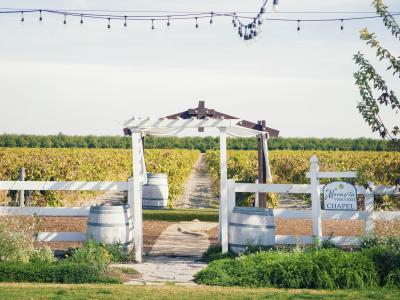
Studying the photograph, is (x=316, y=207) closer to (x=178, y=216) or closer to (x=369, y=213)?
(x=369, y=213)

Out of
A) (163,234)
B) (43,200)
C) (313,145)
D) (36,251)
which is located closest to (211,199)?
(43,200)

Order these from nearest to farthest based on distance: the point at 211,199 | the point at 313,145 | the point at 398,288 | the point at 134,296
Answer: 1. the point at 134,296
2. the point at 398,288
3. the point at 211,199
4. the point at 313,145

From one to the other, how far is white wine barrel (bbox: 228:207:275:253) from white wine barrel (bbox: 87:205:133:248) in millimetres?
2002

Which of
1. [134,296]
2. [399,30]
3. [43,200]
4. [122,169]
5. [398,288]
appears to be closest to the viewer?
[134,296]

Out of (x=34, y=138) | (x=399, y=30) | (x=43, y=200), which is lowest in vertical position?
(x=43, y=200)

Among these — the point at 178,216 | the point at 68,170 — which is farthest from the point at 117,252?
the point at 68,170

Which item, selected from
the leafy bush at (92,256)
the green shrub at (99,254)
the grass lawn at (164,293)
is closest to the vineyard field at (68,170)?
the green shrub at (99,254)

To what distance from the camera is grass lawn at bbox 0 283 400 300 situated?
26.1 feet

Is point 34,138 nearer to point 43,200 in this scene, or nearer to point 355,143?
point 355,143

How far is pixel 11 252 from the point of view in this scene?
9805mm

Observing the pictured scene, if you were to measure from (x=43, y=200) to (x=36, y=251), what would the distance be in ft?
33.9

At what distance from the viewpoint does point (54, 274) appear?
9.10m

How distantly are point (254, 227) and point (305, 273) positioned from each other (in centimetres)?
187

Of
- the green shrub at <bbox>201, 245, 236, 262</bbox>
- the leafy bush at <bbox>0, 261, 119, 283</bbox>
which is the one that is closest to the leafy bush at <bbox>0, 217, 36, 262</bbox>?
the leafy bush at <bbox>0, 261, 119, 283</bbox>
